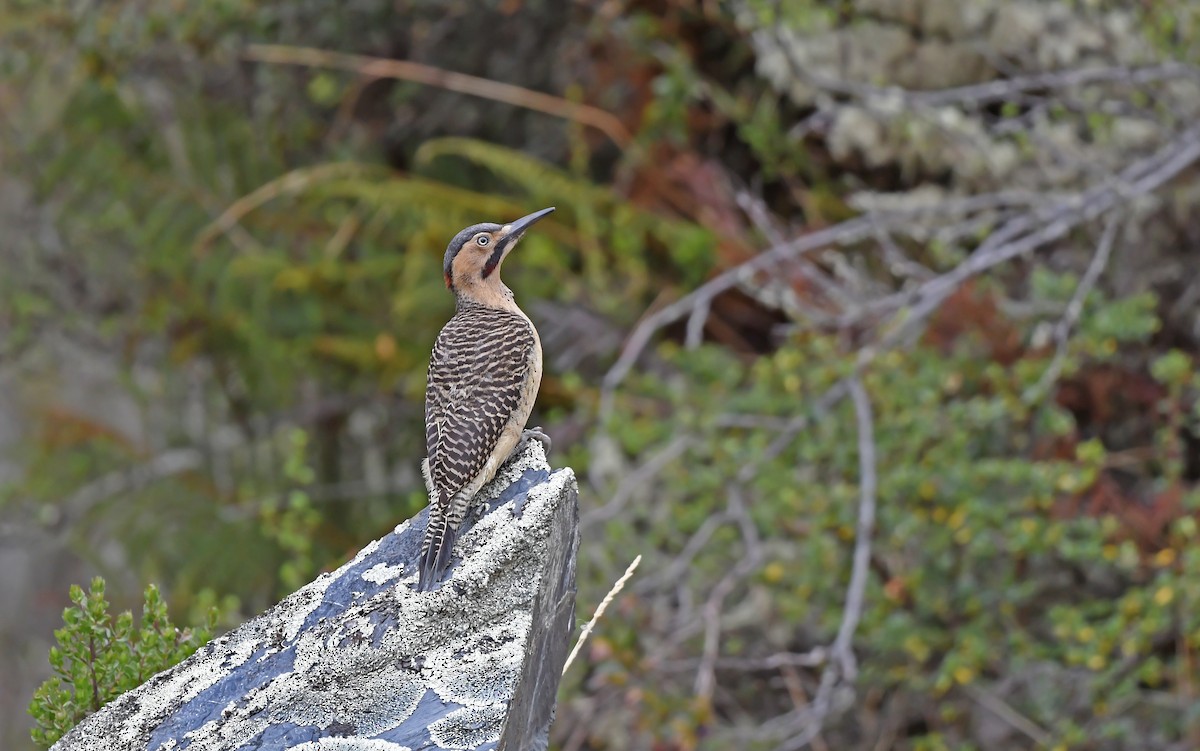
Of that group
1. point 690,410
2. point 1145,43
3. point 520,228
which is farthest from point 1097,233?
point 520,228

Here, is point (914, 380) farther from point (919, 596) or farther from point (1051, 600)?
point (1051, 600)

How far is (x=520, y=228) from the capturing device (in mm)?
4363

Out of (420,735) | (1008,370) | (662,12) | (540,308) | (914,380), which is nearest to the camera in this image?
(420,735)

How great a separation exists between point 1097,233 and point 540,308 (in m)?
2.78

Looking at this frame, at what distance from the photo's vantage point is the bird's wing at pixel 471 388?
3.53 meters

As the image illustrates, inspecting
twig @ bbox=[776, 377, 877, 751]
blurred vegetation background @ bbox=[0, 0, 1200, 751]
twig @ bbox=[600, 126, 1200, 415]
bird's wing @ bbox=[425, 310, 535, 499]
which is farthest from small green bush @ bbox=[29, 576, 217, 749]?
twig @ bbox=[600, 126, 1200, 415]

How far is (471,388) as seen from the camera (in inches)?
153

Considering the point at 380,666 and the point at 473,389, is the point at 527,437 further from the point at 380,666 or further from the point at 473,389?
the point at 380,666

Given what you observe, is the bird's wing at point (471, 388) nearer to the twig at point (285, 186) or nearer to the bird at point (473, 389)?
the bird at point (473, 389)

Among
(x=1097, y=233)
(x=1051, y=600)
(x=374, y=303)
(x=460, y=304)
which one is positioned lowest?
Result: (x=1051, y=600)

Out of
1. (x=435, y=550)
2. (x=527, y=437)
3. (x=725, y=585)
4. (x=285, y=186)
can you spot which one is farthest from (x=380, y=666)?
(x=285, y=186)

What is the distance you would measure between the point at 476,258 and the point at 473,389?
59cm

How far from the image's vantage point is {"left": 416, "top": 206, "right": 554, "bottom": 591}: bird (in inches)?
134

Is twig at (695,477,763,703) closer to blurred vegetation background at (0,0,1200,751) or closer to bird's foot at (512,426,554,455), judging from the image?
blurred vegetation background at (0,0,1200,751)
